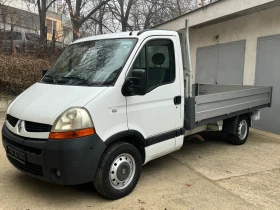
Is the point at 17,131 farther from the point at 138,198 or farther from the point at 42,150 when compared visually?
the point at 138,198

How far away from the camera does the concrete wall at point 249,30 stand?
770cm

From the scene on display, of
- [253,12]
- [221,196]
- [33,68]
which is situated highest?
[253,12]

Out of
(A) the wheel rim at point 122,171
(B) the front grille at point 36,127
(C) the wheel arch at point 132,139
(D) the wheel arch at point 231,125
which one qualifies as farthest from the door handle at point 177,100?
(D) the wheel arch at point 231,125

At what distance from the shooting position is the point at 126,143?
12.4 ft

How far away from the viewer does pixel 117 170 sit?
3686 mm

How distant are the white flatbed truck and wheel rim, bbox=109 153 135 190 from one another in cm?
1

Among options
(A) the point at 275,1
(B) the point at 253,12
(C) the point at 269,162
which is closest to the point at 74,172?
(C) the point at 269,162

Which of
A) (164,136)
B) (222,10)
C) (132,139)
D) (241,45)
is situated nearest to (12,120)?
(132,139)

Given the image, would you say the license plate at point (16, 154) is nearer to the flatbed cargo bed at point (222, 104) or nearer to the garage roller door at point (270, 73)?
the flatbed cargo bed at point (222, 104)

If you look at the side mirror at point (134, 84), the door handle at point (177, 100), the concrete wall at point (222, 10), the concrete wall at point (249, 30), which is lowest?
the door handle at point (177, 100)

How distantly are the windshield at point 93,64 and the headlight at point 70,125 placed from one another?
0.57 metres

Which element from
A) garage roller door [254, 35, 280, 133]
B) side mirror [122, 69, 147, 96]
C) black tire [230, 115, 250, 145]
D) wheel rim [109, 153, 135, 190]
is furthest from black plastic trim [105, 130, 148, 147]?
garage roller door [254, 35, 280, 133]

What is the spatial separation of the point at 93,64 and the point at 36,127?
46.2 inches

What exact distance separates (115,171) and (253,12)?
6761 millimetres
